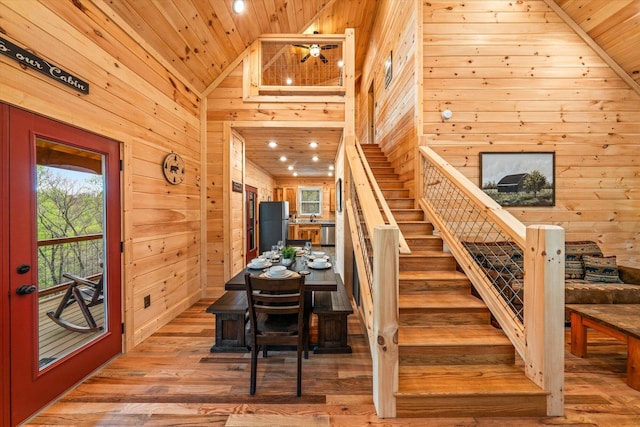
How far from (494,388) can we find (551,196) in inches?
125

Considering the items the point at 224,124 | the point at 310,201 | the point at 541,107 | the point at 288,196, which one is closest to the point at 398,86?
the point at 541,107

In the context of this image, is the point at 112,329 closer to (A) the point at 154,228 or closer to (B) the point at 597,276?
(A) the point at 154,228

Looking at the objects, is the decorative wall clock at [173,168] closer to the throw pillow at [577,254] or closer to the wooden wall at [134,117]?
the wooden wall at [134,117]

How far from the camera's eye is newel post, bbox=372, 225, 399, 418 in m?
1.70

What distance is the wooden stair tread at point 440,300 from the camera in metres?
2.28

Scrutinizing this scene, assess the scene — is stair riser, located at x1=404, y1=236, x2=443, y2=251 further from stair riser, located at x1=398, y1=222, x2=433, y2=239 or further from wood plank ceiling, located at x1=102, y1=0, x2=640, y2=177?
wood plank ceiling, located at x1=102, y1=0, x2=640, y2=177

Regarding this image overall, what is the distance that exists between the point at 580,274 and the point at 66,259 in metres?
5.42

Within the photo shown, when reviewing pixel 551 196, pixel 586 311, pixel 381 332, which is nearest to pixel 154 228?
pixel 381 332

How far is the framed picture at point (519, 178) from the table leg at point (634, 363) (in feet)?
6.60

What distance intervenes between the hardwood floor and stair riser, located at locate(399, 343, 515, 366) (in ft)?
1.17

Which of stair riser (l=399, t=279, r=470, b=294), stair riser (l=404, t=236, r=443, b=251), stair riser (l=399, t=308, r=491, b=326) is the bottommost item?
stair riser (l=399, t=308, r=491, b=326)

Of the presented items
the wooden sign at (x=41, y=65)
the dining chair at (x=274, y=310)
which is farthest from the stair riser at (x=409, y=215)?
the wooden sign at (x=41, y=65)

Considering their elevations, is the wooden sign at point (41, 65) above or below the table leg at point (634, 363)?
above

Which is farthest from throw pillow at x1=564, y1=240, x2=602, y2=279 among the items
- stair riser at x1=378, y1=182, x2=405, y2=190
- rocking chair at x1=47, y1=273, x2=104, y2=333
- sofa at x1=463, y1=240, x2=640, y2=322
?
rocking chair at x1=47, y1=273, x2=104, y2=333
